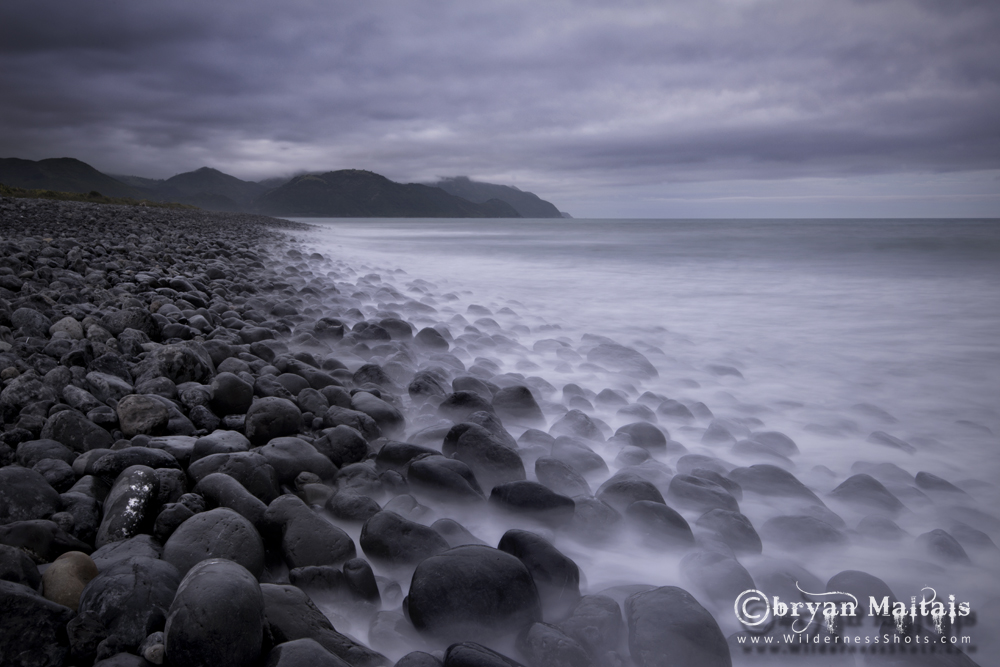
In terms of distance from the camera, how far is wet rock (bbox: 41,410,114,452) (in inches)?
71.7

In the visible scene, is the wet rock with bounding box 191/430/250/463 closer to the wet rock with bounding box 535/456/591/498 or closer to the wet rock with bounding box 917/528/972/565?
the wet rock with bounding box 535/456/591/498

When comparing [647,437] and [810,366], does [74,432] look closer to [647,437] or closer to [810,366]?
[647,437]

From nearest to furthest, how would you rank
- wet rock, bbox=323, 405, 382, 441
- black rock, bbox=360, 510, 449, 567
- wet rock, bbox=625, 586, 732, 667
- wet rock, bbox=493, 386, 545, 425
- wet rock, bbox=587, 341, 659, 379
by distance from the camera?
1. wet rock, bbox=625, 586, 732, 667
2. black rock, bbox=360, 510, 449, 567
3. wet rock, bbox=323, 405, 382, 441
4. wet rock, bbox=493, 386, 545, 425
5. wet rock, bbox=587, 341, 659, 379

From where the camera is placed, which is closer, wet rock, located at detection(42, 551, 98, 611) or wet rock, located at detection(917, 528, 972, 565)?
wet rock, located at detection(42, 551, 98, 611)

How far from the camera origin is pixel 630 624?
4.22ft

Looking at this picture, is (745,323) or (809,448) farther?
(745,323)

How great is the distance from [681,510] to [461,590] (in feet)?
3.24

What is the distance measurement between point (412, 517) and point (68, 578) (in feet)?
2.99

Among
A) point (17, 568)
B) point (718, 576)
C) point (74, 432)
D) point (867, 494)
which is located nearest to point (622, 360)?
point (867, 494)

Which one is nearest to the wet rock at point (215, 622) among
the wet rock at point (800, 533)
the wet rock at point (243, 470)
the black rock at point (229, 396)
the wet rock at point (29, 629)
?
the wet rock at point (29, 629)

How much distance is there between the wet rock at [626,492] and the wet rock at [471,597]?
63cm

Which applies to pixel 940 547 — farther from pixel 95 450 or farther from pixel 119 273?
pixel 119 273

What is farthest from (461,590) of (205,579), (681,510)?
(681,510)

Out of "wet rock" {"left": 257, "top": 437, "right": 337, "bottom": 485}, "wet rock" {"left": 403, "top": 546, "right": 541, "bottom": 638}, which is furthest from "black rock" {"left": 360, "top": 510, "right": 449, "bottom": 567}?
"wet rock" {"left": 257, "top": 437, "right": 337, "bottom": 485}
